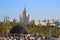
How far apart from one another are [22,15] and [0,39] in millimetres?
76163

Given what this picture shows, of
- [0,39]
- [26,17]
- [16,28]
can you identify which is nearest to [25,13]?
[26,17]

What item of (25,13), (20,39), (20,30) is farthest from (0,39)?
(25,13)

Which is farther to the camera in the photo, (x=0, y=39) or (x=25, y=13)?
(x=25, y=13)

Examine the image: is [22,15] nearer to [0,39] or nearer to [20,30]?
[20,30]

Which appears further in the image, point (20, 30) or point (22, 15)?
point (22, 15)

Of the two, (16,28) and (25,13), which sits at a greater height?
(25,13)

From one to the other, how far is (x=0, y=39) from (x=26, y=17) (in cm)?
7382

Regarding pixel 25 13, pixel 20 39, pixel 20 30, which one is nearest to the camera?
pixel 20 39

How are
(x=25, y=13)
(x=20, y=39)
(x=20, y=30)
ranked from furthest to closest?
1. (x=25, y=13)
2. (x=20, y=30)
3. (x=20, y=39)

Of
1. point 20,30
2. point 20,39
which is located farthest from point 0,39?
point 20,30

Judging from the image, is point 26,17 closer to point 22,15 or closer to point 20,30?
point 22,15

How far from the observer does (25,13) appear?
82.8 metres

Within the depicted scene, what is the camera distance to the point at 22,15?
288 ft

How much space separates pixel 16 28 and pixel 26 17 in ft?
212
